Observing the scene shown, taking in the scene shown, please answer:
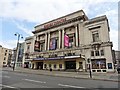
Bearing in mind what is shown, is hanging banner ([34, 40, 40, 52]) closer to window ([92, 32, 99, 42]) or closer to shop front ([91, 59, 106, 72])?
window ([92, 32, 99, 42])

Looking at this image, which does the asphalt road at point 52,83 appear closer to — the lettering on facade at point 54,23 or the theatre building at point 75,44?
the theatre building at point 75,44

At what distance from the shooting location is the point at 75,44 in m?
39.3

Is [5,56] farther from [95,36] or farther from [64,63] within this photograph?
[95,36]

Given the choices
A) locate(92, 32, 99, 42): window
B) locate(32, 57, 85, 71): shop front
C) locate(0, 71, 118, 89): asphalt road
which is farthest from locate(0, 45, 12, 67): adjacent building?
locate(0, 71, 118, 89): asphalt road

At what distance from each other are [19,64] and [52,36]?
2676 cm

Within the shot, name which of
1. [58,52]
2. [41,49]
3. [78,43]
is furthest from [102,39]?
[41,49]

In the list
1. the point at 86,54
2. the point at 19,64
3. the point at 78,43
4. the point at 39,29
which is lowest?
the point at 19,64

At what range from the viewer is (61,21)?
44562 mm

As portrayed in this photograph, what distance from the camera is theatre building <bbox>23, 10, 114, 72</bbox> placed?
33.0 metres

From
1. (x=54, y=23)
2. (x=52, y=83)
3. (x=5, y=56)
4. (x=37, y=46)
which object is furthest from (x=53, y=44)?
(x=5, y=56)

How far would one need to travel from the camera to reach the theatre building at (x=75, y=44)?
3297 cm

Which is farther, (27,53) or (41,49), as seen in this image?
(27,53)

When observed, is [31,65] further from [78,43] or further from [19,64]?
[78,43]

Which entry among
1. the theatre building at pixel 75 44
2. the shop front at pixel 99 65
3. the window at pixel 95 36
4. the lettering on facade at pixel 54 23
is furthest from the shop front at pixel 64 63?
the lettering on facade at pixel 54 23
